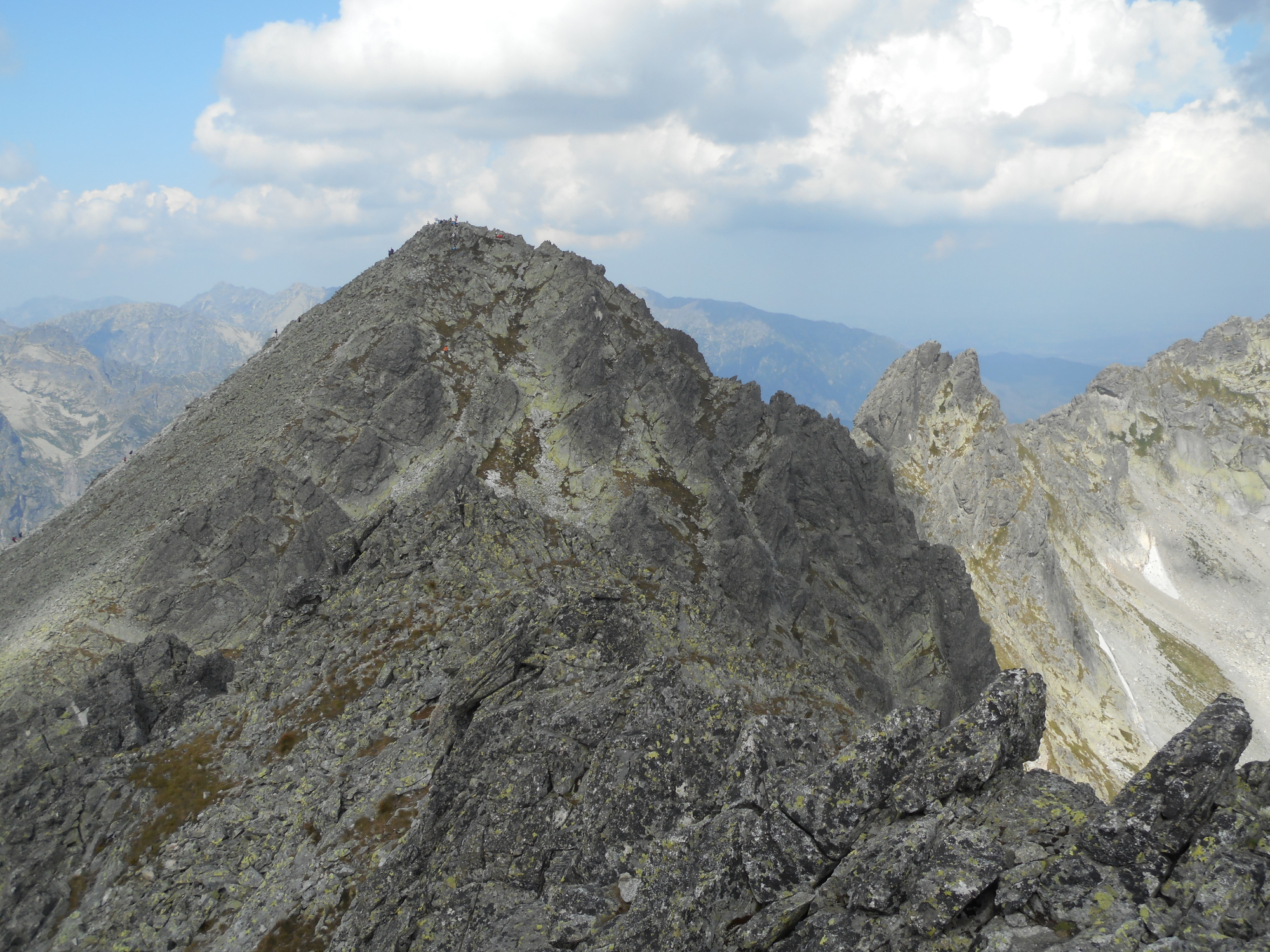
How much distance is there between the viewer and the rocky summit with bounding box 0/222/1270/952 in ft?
34.7

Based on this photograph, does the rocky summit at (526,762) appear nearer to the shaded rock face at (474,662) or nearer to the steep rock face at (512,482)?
the shaded rock face at (474,662)

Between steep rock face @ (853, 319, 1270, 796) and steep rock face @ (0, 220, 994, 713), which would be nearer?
steep rock face @ (0, 220, 994, 713)

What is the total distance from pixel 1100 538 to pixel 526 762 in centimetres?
19556

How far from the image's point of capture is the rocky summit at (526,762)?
1057cm

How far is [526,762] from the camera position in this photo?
A: 18562 mm

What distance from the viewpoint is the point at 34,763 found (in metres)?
26.3

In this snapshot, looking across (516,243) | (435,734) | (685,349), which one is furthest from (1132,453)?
(435,734)

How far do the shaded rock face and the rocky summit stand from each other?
13 centimetres

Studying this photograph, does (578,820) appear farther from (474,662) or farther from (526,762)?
(474,662)

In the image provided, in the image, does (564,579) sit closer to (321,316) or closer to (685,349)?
(685,349)

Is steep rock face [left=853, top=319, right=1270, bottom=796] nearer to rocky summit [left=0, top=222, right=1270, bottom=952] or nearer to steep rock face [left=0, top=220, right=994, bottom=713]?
steep rock face [left=0, top=220, right=994, bottom=713]

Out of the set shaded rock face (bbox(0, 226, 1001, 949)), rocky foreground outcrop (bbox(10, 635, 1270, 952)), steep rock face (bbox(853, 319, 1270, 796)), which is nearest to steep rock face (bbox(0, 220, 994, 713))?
shaded rock face (bbox(0, 226, 1001, 949))

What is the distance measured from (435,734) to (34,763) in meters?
16.9

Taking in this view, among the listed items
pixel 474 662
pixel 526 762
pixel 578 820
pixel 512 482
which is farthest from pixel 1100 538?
pixel 578 820
